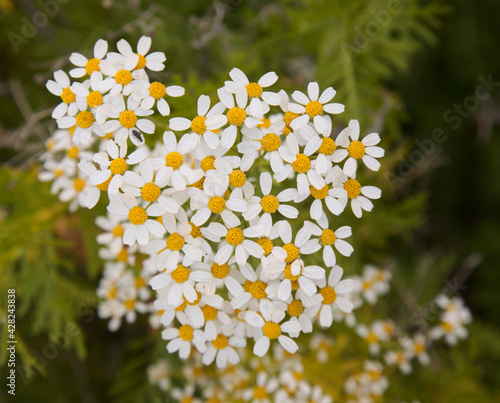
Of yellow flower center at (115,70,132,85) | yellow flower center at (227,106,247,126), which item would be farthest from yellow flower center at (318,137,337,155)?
yellow flower center at (115,70,132,85)

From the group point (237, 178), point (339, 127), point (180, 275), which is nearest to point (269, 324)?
point (180, 275)

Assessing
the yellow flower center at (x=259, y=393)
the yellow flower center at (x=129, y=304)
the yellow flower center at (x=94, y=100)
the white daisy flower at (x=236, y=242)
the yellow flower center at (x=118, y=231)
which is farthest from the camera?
the yellow flower center at (x=259, y=393)

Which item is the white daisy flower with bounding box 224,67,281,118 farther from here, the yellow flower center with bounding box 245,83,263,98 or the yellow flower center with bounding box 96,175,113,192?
the yellow flower center with bounding box 96,175,113,192

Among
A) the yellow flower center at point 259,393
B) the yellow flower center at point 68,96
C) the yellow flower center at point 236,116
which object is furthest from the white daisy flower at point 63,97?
the yellow flower center at point 259,393

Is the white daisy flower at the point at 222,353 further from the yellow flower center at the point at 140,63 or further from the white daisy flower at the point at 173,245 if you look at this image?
the yellow flower center at the point at 140,63

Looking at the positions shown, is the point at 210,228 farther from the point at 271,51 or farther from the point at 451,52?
the point at 451,52

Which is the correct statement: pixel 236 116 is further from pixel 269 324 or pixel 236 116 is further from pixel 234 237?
pixel 269 324

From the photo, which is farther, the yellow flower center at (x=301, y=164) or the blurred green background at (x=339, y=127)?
the blurred green background at (x=339, y=127)
